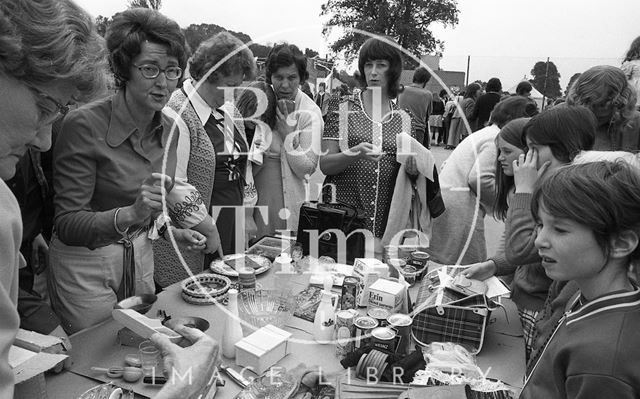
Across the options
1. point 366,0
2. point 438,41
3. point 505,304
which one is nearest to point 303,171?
point 505,304

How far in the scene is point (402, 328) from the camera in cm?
149

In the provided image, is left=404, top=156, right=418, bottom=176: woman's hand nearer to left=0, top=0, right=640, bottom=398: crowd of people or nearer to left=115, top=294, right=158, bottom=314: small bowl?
left=0, top=0, right=640, bottom=398: crowd of people

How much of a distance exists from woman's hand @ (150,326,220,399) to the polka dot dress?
1651mm

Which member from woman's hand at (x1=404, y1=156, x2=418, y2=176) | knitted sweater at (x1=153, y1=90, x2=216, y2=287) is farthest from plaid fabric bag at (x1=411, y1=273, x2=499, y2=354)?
knitted sweater at (x1=153, y1=90, x2=216, y2=287)

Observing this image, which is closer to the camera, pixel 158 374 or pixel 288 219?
pixel 158 374

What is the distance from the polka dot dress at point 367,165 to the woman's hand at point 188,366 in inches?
65.0

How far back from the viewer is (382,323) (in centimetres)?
152

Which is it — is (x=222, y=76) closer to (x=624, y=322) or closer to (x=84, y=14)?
(x=84, y=14)

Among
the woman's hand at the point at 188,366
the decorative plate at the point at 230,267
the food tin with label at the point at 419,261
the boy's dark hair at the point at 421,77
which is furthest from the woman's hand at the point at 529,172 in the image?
the boy's dark hair at the point at 421,77

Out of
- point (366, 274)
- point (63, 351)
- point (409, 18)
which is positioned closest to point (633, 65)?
point (366, 274)

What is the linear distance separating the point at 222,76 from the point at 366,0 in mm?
14074

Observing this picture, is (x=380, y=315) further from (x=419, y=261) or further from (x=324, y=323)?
(x=419, y=261)

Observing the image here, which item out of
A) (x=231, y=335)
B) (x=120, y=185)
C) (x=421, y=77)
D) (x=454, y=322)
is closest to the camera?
(x=231, y=335)

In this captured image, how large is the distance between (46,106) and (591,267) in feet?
4.75
